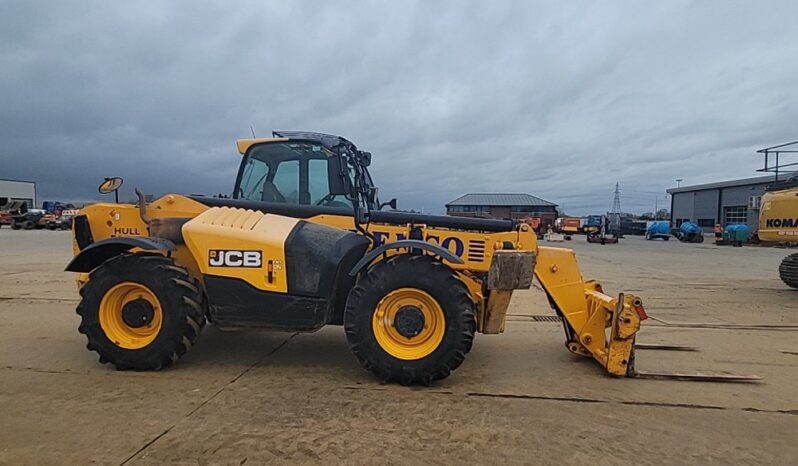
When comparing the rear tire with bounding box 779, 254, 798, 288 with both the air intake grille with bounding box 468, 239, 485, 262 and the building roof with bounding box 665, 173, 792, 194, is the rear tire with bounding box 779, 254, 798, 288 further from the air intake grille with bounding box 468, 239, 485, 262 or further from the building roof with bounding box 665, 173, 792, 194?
the building roof with bounding box 665, 173, 792, 194

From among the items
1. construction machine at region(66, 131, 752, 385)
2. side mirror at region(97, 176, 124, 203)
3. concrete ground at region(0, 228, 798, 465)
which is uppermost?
side mirror at region(97, 176, 124, 203)

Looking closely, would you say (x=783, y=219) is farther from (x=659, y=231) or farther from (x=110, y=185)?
(x=659, y=231)

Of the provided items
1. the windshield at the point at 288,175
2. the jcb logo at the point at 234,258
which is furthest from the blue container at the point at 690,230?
the jcb logo at the point at 234,258

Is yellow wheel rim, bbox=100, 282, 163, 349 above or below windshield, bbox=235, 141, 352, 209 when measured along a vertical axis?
below

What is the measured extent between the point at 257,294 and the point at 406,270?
1302 mm

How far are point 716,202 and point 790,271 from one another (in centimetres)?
5424

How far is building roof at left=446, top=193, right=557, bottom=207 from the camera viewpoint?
7681 cm

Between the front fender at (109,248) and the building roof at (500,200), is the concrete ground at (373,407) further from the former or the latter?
the building roof at (500,200)

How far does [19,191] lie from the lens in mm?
85750

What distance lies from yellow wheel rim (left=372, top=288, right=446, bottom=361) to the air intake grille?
853 millimetres

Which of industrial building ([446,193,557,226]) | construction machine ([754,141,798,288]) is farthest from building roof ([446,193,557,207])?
construction machine ([754,141,798,288])

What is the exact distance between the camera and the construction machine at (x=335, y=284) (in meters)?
4.28

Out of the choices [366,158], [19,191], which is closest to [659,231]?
[366,158]

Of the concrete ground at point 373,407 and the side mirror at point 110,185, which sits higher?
the side mirror at point 110,185
